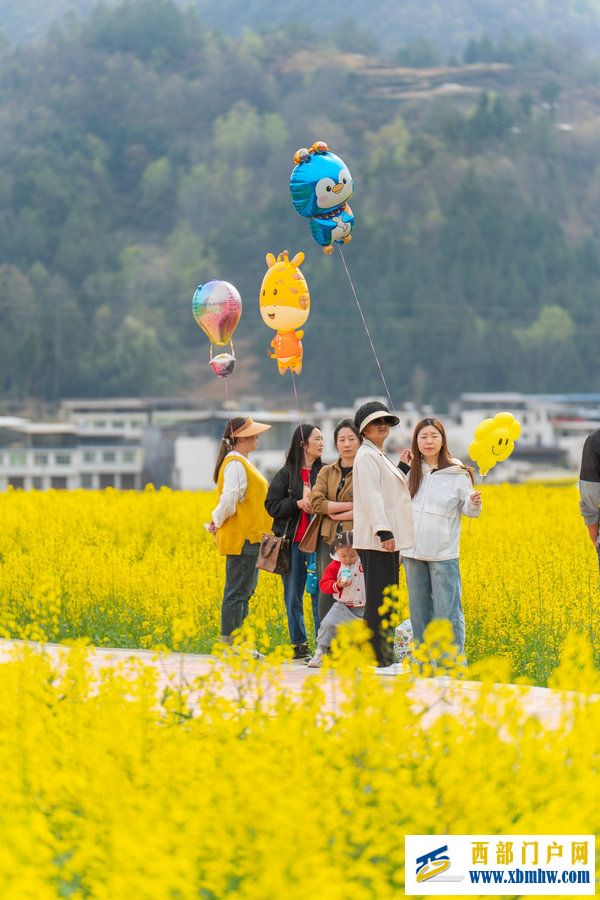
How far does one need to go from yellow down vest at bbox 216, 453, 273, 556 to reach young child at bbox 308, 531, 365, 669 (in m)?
0.94

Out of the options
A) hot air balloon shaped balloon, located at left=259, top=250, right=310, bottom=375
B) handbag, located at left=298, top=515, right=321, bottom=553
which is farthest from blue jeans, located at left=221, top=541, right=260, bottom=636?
hot air balloon shaped balloon, located at left=259, top=250, right=310, bottom=375

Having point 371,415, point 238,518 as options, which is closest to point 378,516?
point 371,415

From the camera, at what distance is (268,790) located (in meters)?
4.74

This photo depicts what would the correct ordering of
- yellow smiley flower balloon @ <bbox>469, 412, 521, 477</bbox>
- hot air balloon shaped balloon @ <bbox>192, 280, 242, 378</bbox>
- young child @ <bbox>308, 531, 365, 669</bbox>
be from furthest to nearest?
1. hot air balloon shaped balloon @ <bbox>192, 280, 242, 378</bbox>
2. yellow smiley flower balloon @ <bbox>469, 412, 521, 477</bbox>
3. young child @ <bbox>308, 531, 365, 669</bbox>

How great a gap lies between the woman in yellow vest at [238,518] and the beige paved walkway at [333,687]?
41 cm

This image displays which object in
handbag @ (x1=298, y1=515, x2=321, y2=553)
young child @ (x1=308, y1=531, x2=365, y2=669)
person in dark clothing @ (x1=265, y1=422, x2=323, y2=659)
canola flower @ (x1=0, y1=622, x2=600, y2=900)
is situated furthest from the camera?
person in dark clothing @ (x1=265, y1=422, x2=323, y2=659)

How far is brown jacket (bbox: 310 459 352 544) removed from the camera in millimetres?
8977

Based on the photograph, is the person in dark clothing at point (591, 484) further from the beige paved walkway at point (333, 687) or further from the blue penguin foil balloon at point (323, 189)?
the blue penguin foil balloon at point (323, 189)

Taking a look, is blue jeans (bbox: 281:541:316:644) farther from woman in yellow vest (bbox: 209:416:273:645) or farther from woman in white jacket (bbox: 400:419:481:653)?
woman in white jacket (bbox: 400:419:481:653)

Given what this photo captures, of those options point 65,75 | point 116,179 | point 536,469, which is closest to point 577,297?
point 536,469

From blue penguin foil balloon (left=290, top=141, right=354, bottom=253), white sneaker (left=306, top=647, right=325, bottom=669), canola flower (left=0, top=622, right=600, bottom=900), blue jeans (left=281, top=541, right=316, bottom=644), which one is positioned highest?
blue penguin foil balloon (left=290, top=141, right=354, bottom=253)

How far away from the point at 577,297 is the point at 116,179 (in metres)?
61.7

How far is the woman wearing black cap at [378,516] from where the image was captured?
27.3 feet

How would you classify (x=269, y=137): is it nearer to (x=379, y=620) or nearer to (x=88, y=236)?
(x=88, y=236)
